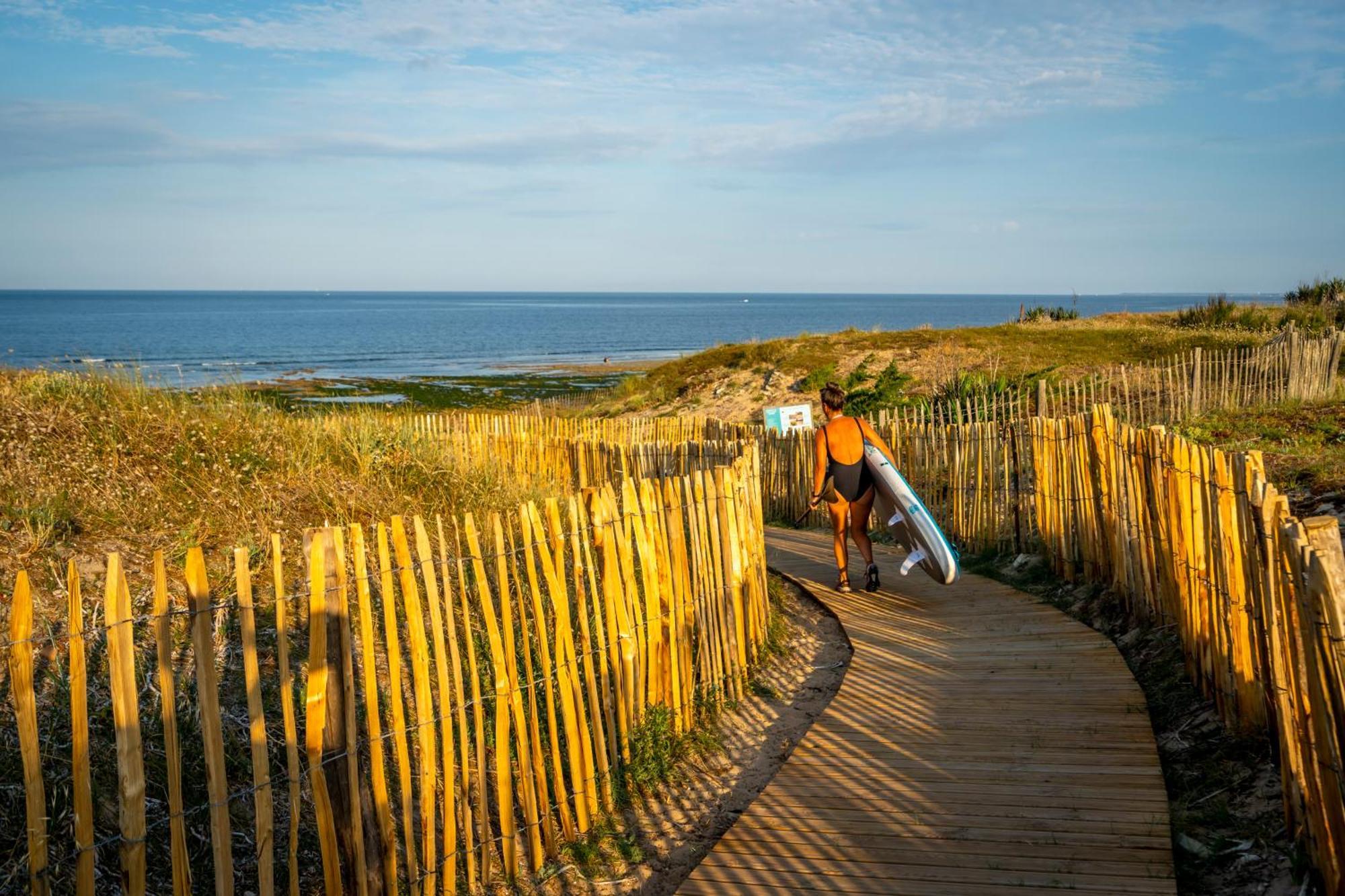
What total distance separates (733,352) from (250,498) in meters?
25.6

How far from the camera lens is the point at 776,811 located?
14.7 feet

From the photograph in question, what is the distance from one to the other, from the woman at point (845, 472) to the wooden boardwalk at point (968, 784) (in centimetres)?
154

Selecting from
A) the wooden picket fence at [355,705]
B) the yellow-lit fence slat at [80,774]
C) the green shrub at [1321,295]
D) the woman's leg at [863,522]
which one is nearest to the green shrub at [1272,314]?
the green shrub at [1321,295]

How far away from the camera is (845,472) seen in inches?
328

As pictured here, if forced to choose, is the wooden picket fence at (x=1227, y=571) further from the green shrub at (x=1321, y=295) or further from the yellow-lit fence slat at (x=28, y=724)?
the green shrub at (x=1321, y=295)

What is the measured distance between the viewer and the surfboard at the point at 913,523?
8109 millimetres

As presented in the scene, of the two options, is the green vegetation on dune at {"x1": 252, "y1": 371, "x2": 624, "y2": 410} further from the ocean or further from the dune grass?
the dune grass

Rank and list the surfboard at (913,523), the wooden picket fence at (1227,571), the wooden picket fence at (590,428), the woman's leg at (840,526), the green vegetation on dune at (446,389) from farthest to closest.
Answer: the green vegetation on dune at (446,389) → the wooden picket fence at (590,428) → the woman's leg at (840,526) → the surfboard at (913,523) → the wooden picket fence at (1227,571)

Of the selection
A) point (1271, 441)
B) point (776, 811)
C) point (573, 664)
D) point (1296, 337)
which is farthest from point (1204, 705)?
point (1296, 337)

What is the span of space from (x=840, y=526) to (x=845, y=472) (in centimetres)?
47

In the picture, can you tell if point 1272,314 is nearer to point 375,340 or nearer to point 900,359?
point 900,359

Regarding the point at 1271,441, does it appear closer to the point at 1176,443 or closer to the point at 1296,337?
the point at 1296,337

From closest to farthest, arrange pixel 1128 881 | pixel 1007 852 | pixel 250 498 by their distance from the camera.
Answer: pixel 1128 881
pixel 1007 852
pixel 250 498

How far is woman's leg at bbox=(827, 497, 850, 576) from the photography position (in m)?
8.42
